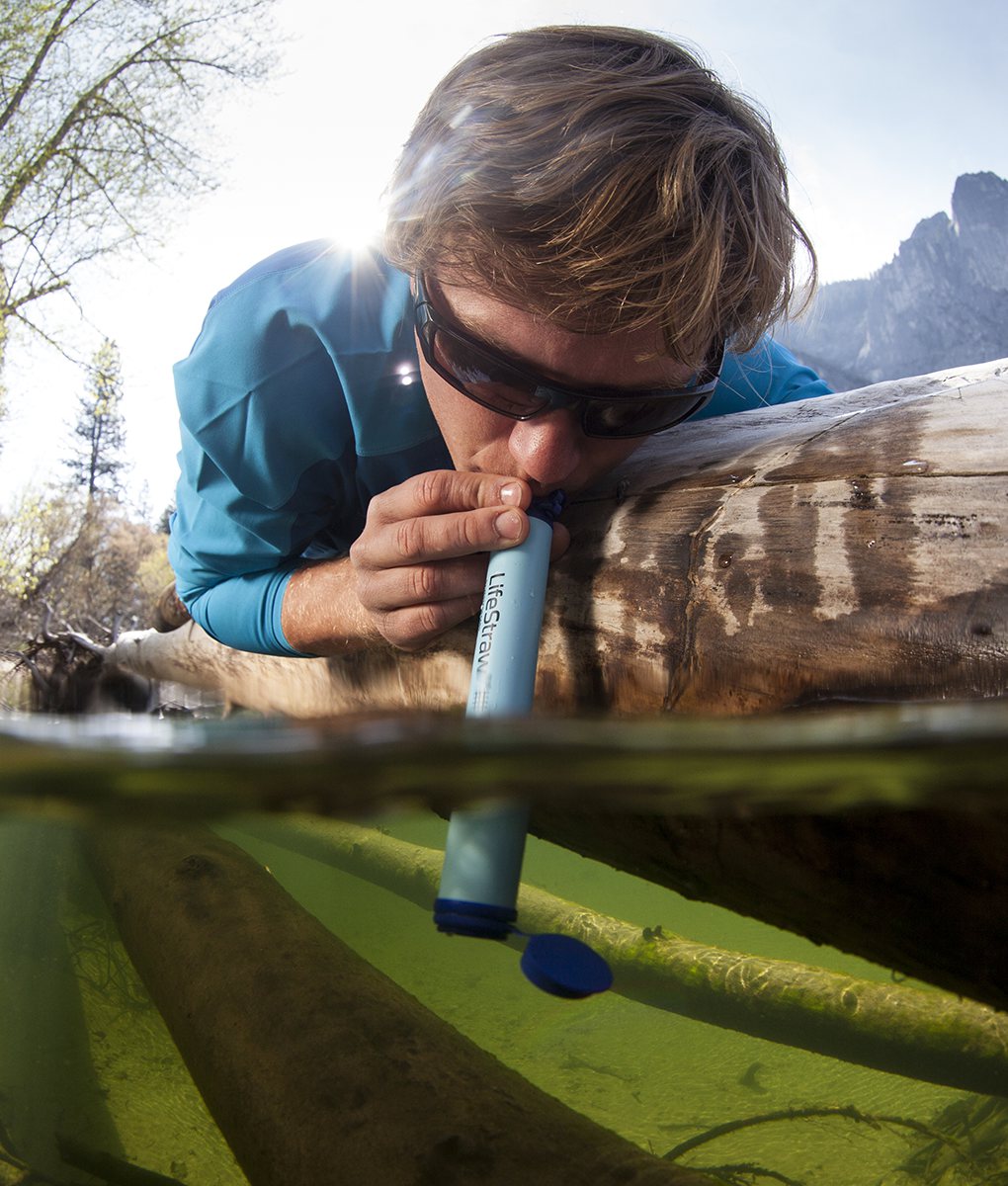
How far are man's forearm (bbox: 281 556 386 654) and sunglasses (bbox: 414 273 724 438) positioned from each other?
21 centimetres

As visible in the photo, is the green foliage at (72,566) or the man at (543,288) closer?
the man at (543,288)

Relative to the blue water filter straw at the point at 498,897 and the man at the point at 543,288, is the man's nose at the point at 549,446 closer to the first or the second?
the man at the point at 543,288

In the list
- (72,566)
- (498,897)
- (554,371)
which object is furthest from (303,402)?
(72,566)

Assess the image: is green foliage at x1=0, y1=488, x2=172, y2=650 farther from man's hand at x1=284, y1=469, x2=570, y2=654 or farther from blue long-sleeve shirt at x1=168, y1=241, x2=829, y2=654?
man's hand at x1=284, y1=469, x2=570, y2=654

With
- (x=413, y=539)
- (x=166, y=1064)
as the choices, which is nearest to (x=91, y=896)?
(x=166, y=1064)

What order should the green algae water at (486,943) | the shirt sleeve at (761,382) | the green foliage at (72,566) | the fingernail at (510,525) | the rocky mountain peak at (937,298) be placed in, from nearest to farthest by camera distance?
the green algae water at (486,943), the fingernail at (510,525), the shirt sleeve at (761,382), the green foliage at (72,566), the rocky mountain peak at (937,298)

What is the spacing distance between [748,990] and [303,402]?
69cm

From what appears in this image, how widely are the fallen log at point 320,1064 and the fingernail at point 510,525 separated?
0.29 metres

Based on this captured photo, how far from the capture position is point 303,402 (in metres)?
0.85

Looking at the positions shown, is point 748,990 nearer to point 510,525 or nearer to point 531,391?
point 510,525

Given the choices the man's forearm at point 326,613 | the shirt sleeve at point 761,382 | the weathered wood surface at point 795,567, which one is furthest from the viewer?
the shirt sleeve at point 761,382

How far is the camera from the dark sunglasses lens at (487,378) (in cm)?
62

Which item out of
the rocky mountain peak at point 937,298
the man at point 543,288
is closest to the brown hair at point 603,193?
the man at point 543,288

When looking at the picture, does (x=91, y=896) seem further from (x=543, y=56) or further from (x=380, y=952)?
(x=543, y=56)
